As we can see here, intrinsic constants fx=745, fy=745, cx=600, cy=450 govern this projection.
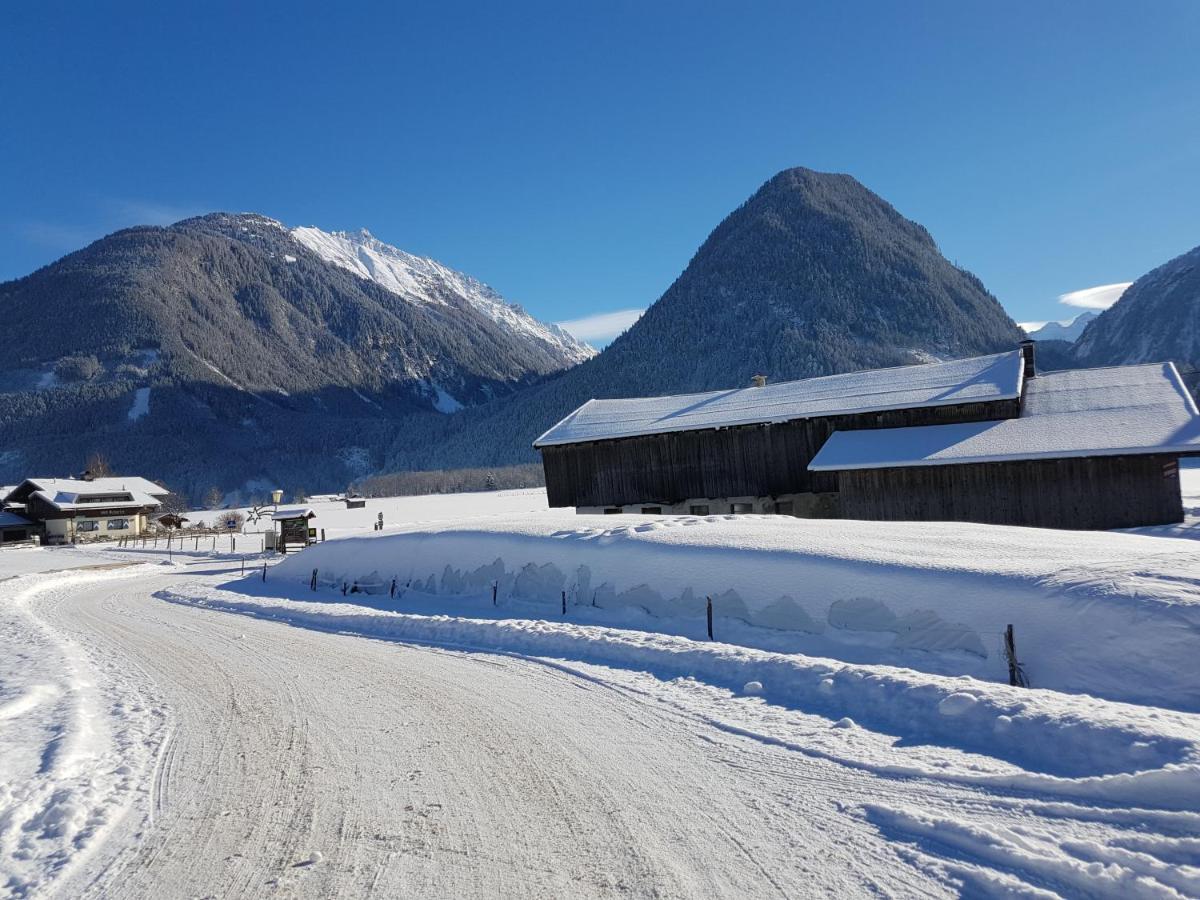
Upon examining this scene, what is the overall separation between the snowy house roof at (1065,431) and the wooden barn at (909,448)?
68 mm

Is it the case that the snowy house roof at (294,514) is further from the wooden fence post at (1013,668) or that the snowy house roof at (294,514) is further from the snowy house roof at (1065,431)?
the wooden fence post at (1013,668)

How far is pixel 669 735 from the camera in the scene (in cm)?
842

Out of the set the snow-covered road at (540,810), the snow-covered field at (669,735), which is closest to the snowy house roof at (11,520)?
the snow-covered field at (669,735)

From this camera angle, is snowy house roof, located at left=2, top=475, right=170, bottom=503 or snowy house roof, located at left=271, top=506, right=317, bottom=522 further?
snowy house roof, located at left=2, top=475, right=170, bottom=503

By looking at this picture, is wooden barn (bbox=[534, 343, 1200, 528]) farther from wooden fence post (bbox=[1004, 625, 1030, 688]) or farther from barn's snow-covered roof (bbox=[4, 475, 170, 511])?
barn's snow-covered roof (bbox=[4, 475, 170, 511])

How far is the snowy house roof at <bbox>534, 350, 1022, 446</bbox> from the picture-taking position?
28188mm

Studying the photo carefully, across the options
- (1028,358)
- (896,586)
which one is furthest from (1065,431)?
(896,586)

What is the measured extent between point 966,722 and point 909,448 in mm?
19127

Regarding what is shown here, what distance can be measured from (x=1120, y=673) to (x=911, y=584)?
135 inches

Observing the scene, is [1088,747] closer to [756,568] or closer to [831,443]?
[756,568]

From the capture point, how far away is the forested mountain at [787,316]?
145625mm

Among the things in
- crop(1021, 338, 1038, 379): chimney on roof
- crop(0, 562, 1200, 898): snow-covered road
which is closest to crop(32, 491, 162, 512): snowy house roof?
crop(0, 562, 1200, 898): snow-covered road

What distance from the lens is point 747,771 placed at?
7.24 metres

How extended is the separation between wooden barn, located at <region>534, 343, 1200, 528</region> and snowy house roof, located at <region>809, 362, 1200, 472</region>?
68mm
